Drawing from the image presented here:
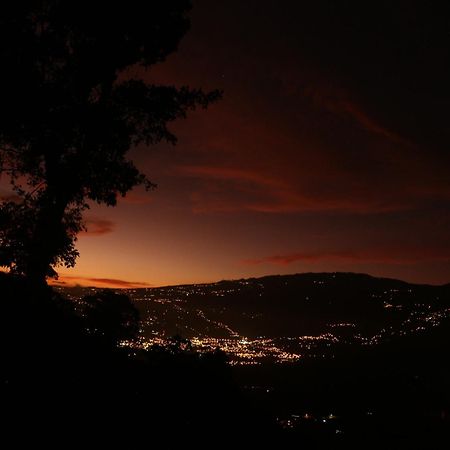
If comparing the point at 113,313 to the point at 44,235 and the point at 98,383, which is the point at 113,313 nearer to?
the point at 44,235

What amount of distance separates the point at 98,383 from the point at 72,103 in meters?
7.06

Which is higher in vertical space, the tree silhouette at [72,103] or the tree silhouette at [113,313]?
the tree silhouette at [72,103]

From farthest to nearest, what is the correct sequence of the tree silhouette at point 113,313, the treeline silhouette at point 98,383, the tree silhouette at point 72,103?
the tree silhouette at point 113,313, the tree silhouette at point 72,103, the treeline silhouette at point 98,383

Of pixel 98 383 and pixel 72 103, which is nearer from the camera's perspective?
pixel 98 383

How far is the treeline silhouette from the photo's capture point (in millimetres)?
7111

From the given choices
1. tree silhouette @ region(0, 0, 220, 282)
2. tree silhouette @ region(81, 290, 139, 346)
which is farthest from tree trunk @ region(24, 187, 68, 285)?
tree silhouette @ region(81, 290, 139, 346)

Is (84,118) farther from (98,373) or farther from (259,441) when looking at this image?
(259,441)

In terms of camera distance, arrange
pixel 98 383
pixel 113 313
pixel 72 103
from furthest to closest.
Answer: pixel 113 313, pixel 72 103, pixel 98 383

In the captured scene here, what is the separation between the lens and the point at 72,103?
12367 millimetres

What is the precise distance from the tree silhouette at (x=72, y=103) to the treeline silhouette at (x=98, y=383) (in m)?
2.06

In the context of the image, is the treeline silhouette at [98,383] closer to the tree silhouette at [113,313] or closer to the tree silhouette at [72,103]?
the tree silhouette at [72,103]

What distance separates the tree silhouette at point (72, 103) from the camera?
12.2 m

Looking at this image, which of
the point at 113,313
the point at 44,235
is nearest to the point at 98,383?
the point at 44,235

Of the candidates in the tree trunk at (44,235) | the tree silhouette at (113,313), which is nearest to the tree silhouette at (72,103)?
the tree trunk at (44,235)
